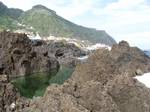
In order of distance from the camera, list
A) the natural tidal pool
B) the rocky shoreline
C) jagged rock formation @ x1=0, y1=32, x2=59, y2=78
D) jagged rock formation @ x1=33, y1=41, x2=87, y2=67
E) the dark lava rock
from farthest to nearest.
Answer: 1. jagged rock formation @ x1=33, y1=41, x2=87, y2=67
2. jagged rock formation @ x1=0, y1=32, x2=59, y2=78
3. the dark lava rock
4. the natural tidal pool
5. the rocky shoreline

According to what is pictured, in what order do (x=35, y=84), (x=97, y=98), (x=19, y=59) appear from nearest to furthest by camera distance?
(x=97, y=98), (x=35, y=84), (x=19, y=59)

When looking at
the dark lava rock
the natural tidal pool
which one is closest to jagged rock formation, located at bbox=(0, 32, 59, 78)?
the dark lava rock

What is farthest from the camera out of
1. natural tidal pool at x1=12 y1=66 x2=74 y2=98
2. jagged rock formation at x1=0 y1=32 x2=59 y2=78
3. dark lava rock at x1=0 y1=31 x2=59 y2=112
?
jagged rock formation at x1=0 y1=32 x2=59 y2=78

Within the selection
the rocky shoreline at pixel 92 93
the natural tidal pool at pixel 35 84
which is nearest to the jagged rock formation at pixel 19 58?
the natural tidal pool at pixel 35 84

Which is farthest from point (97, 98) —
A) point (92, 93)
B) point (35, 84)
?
point (35, 84)

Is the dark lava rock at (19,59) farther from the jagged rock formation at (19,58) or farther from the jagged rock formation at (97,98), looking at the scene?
the jagged rock formation at (97,98)

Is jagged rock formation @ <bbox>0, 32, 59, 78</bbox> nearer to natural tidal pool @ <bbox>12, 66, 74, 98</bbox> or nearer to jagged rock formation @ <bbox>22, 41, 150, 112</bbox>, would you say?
natural tidal pool @ <bbox>12, 66, 74, 98</bbox>

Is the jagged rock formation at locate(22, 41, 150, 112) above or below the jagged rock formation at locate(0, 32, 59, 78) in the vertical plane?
above

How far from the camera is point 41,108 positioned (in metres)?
19.4

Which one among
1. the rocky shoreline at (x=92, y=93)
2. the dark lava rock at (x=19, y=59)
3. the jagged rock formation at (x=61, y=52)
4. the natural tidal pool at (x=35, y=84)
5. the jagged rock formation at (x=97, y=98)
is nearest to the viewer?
the jagged rock formation at (x=97, y=98)

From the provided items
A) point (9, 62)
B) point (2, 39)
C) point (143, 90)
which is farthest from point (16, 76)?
point (143, 90)

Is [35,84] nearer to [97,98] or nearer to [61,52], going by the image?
[97,98]

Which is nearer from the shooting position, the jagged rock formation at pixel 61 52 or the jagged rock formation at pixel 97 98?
the jagged rock formation at pixel 97 98

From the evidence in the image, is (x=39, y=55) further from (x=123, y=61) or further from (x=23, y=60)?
(x=123, y=61)
